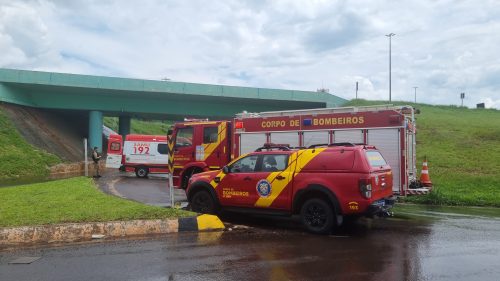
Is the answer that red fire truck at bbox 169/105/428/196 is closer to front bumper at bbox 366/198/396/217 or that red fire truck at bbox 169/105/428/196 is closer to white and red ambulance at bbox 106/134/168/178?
front bumper at bbox 366/198/396/217

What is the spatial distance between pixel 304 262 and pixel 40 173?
975 inches

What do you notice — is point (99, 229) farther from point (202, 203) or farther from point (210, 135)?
point (210, 135)

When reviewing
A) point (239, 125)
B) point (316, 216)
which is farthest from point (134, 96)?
point (316, 216)

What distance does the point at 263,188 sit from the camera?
31.5ft

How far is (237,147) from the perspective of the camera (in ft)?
47.4

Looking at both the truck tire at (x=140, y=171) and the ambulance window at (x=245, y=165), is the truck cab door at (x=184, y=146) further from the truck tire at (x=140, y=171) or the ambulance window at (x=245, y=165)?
the truck tire at (x=140, y=171)

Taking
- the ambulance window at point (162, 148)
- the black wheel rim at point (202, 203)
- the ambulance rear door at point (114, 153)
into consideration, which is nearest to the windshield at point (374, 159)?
the black wheel rim at point (202, 203)

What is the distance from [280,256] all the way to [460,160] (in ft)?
52.7

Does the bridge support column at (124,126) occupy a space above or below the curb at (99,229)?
above

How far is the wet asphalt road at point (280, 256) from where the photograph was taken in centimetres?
588

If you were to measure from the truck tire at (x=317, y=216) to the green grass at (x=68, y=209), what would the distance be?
2.47 m

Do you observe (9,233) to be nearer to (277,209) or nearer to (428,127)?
(277,209)

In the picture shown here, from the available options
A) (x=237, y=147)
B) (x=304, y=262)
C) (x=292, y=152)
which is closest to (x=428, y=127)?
(x=237, y=147)

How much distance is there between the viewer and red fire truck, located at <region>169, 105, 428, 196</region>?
449 inches
